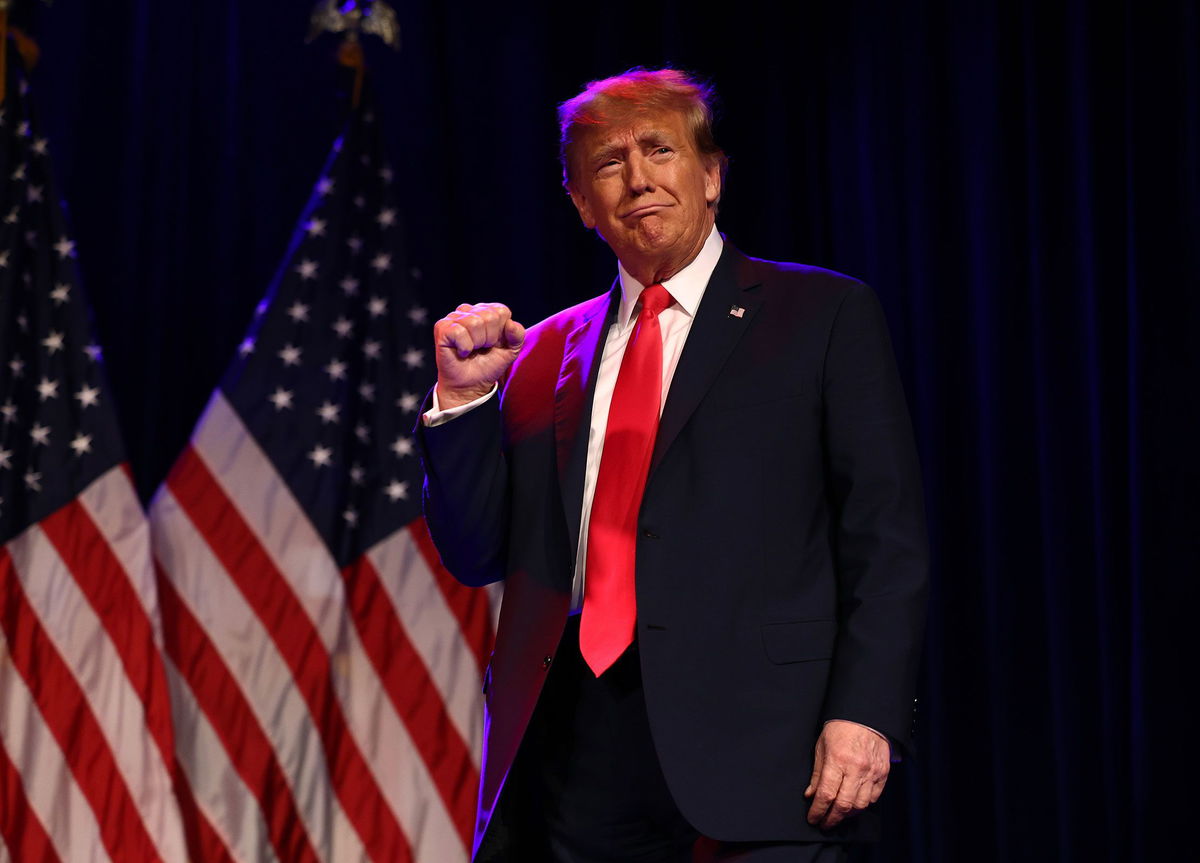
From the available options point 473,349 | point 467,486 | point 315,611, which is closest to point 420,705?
point 315,611

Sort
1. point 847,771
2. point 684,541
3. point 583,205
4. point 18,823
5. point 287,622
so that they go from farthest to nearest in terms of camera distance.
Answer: point 287,622 < point 18,823 < point 583,205 < point 684,541 < point 847,771

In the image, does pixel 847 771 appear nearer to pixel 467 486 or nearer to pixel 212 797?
pixel 467 486

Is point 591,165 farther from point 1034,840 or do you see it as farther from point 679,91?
point 1034,840

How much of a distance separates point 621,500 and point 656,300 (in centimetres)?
29

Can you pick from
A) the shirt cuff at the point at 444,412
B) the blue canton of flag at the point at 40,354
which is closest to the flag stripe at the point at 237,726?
the blue canton of flag at the point at 40,354

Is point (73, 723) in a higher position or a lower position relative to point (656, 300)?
lower

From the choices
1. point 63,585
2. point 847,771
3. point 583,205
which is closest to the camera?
point 847,771

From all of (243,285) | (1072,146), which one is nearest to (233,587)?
(243,285)

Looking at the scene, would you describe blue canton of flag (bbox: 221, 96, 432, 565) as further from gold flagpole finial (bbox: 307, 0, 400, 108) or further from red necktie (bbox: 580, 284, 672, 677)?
red necktie (bbox: 580, 284, 672, 677)

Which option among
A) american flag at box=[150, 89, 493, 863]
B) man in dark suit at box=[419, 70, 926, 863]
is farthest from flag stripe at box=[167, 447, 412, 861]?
man in dark suit at box=[419, 70, 926, 863]

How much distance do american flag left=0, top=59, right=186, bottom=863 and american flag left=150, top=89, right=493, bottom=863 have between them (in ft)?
0.42

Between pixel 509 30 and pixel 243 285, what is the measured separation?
1.06 m

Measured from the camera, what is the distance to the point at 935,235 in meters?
3.05

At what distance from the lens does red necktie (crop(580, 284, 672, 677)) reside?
1.53 metres
